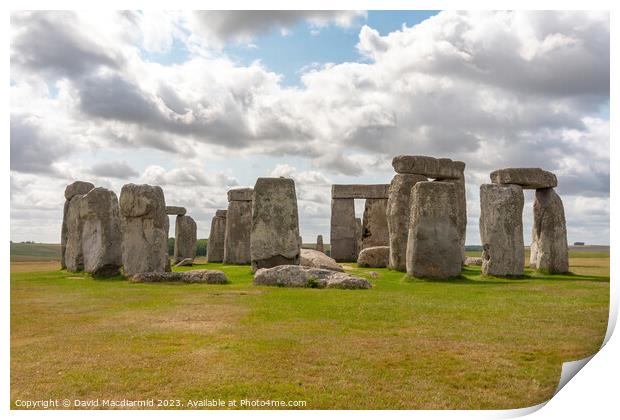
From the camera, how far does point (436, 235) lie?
1462 cm

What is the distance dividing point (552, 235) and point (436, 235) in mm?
4745

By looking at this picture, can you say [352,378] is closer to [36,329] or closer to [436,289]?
→ [36,329]

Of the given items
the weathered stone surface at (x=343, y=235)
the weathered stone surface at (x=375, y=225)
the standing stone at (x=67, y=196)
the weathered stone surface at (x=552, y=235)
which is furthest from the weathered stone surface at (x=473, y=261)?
the standing stone at (x=67, y=196)

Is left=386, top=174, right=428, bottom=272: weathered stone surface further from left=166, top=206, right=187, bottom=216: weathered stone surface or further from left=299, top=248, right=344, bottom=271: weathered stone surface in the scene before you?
left=166, top=206, right=187, bottom=216: weathered stone surface

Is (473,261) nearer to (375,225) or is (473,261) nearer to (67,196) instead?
(375,225)

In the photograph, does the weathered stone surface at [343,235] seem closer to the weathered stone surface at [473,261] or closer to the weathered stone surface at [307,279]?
the weathered stone surface at [473,261]

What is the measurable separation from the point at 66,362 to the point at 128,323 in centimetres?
212

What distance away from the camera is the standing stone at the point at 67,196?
67.6 ft

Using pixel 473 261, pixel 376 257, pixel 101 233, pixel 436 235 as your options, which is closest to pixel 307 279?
pixel 436 235

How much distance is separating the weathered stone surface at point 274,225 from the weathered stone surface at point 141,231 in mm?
2593

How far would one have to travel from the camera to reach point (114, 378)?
638 centimetres

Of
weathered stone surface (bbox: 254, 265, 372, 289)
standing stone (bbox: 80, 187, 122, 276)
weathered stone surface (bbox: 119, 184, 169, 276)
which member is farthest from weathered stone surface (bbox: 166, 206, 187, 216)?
weathered stone surface (bbox: 254, 265, 372, 289)

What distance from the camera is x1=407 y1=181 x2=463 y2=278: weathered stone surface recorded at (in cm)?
1460

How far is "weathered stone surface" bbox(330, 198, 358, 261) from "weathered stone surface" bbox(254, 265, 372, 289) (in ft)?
44.6
